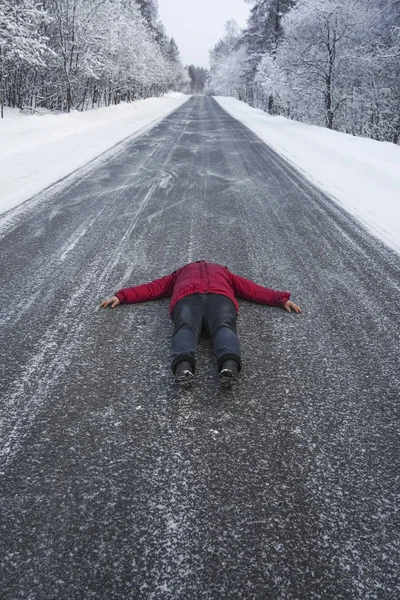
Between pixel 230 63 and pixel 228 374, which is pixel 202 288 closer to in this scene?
pixel 228 374

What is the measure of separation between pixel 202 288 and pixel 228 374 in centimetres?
87

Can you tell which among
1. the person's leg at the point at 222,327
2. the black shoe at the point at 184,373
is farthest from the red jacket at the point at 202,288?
the black shoe at the point at 184,373

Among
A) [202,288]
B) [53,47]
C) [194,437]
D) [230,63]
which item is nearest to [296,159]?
[202,288]

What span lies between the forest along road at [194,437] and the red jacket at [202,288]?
11 cm

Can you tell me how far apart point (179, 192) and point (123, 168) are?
2.49 m

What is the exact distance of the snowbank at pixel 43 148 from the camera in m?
7.28

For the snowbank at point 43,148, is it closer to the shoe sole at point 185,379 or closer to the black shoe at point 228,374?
the shoe sole at point 185,379

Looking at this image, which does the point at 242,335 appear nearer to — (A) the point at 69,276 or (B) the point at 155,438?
(B) the point at 155,438

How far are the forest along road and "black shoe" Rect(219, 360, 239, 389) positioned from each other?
0.08 meters

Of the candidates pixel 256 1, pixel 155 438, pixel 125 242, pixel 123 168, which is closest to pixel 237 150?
pixel 123 168

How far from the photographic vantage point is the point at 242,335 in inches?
120

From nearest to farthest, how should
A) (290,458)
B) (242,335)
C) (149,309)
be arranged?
(290,458) → (242,335) → (149,309)

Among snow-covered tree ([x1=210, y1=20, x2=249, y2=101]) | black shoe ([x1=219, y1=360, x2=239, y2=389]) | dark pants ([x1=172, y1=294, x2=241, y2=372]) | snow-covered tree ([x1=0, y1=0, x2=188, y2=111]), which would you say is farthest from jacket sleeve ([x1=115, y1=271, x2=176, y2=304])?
snow-covered tree ([x1=210, y1=20, x2=249, y2=101])

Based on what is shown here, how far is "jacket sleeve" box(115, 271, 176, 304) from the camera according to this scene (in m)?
3.35
